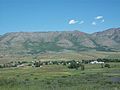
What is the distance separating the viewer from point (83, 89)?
5409 cm

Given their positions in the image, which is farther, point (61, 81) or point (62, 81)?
point (61, 81)

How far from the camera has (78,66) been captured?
17038cm

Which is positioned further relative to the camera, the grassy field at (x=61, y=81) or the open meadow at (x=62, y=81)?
the open meadow at (x=62, y=81)

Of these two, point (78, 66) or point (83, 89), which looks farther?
point (78, 66)

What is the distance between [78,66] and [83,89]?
116505 millimetres

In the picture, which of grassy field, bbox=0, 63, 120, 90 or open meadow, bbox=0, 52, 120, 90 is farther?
open meadow, bbox=0, 52, 120, 90
